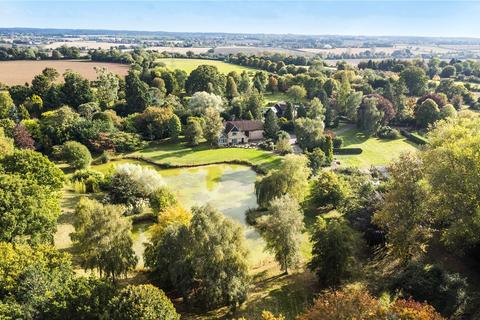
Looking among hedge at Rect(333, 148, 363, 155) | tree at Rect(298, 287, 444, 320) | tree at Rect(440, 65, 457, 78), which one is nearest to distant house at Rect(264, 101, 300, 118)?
hedge at Rect(333, 148, 363, 155)

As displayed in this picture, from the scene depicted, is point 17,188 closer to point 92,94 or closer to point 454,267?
point 454,267

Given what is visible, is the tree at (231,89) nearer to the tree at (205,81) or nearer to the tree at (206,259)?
the tree at (205,81)

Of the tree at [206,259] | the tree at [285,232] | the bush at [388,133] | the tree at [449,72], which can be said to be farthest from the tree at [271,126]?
the tree at [449,72]

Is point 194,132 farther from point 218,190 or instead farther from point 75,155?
point 75,155

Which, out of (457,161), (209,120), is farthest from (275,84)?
(457,161)

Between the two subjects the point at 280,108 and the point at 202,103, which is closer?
the point at 202,103

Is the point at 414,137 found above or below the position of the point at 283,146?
below

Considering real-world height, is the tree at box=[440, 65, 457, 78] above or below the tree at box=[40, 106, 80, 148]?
above

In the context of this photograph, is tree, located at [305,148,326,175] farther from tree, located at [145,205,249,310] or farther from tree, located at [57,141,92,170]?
tree, located at [57,141,92,170]

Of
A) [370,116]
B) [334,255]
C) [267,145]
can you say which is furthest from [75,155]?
[370,116]
